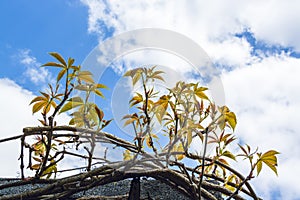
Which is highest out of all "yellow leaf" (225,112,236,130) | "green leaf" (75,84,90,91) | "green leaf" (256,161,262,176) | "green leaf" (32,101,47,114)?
"green leaf" (75,84,90,91)

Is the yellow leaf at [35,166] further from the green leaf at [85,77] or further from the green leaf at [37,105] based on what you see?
the green leaf at [85,77]

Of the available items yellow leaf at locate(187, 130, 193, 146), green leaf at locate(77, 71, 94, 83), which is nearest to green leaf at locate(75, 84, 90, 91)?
green leaf at locate(77, 71, 94, 83)

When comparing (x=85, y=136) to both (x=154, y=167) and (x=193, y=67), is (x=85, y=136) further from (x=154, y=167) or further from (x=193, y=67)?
(x=193, y=67)

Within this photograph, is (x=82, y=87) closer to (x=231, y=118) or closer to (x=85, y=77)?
(x=85, y=77)

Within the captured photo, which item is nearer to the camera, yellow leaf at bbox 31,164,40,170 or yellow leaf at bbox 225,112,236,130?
yellow leaf at bbox 225,112,236,130

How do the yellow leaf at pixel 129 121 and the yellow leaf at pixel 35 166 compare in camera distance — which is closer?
the yellow leaf at pixel 129 121

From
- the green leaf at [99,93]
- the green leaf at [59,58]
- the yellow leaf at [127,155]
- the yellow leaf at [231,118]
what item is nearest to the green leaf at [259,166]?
the yellow leaf at [231,118]

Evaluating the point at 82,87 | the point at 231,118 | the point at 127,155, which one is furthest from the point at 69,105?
the point at 231,118

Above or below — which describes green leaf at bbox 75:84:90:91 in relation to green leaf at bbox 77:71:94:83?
below

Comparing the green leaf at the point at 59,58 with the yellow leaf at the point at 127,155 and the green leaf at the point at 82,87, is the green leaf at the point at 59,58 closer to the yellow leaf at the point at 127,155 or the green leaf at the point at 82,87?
the green leaf at the point at 82,87

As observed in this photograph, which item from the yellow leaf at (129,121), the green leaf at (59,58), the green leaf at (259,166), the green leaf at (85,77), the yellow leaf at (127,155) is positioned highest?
the green leaf at (59,58)

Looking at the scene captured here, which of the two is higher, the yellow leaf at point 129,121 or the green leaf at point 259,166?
the yellow leaf at point 129,121

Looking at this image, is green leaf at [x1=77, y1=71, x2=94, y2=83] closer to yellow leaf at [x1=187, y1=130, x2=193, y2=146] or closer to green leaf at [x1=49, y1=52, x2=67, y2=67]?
green leaf at [x1=49, y1=52, x2=67, y2=67]

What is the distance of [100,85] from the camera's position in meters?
0.80
